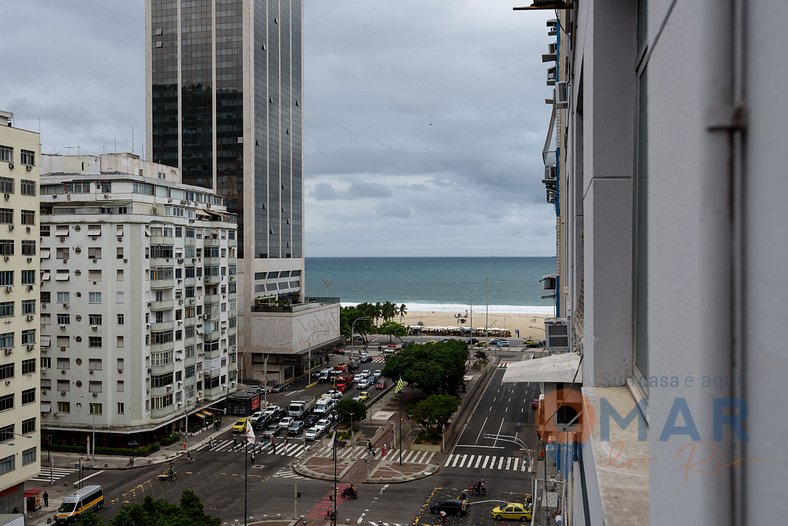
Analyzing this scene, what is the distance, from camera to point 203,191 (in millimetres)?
59531

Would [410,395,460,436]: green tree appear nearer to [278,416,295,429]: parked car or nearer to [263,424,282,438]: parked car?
[278,416,295,429]: parked car

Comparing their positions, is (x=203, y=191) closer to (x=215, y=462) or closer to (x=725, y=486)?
(x=215, y=462)

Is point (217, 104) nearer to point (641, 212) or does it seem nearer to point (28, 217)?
point (28, 217)

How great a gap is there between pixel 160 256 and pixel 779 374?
5072 cm

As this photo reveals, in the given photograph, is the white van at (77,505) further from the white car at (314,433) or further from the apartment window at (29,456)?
the white car at (314,433)

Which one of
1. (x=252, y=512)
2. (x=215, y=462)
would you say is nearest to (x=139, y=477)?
(x=215, y=462)

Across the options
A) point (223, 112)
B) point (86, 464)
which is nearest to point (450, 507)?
point (86, 464)

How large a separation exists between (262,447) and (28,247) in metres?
21.7

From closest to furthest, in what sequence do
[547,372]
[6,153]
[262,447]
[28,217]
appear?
[547,372]
[6,153]
[28,217]
[262,447]

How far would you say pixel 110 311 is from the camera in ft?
153

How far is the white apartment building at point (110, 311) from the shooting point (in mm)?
46562

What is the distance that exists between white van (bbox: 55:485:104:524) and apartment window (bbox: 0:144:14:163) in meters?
17.5

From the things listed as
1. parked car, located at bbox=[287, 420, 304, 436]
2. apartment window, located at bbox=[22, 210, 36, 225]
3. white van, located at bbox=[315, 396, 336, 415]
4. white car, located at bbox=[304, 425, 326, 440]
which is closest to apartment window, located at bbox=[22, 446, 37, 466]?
apartment window, located at bbox=[22, 210, 36, 225]

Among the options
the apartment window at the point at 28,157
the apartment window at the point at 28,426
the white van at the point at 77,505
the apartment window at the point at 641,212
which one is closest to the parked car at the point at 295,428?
the white van at the point at 77,505
